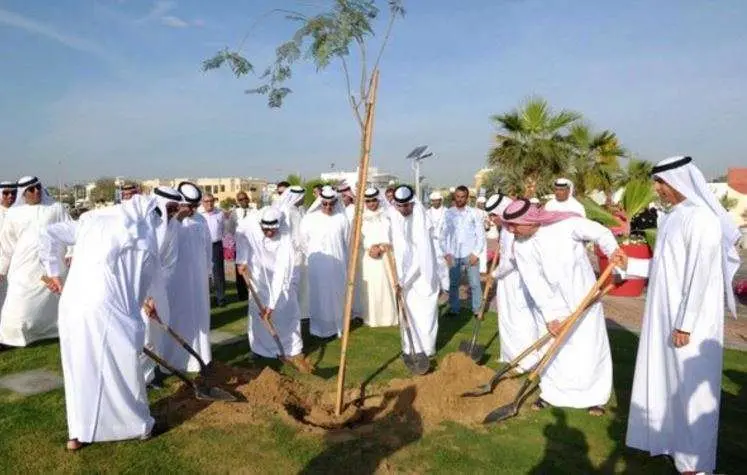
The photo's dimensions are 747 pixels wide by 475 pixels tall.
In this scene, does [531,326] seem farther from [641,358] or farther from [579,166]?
[579,166]

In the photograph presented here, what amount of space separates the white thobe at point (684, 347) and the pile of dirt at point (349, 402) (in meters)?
1.41

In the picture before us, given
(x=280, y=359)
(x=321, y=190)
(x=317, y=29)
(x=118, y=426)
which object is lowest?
(x=280, y=359)

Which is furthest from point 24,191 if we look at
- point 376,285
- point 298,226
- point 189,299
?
point 376,285

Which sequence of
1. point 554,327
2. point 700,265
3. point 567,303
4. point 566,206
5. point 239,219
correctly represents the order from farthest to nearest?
point 239,219 < point 566,206 < point 567,303 < point 554,327 < point 700,265

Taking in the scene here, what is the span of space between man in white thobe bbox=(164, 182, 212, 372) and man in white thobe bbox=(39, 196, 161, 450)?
5.52 ft

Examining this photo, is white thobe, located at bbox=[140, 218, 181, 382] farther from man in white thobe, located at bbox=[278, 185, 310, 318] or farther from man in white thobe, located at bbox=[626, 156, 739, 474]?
man in white thobe, located at bbox=[626, 156, 739, 474]

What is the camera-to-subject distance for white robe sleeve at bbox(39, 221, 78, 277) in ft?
14.4

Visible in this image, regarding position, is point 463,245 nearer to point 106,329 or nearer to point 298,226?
point 298,226

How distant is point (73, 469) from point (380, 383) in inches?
110

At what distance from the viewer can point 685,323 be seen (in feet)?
11.7

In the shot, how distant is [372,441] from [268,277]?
9.57 ft

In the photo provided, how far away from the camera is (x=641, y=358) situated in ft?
13.1

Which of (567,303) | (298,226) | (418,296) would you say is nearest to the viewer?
(567,303)

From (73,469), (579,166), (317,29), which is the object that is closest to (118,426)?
(73,469)
